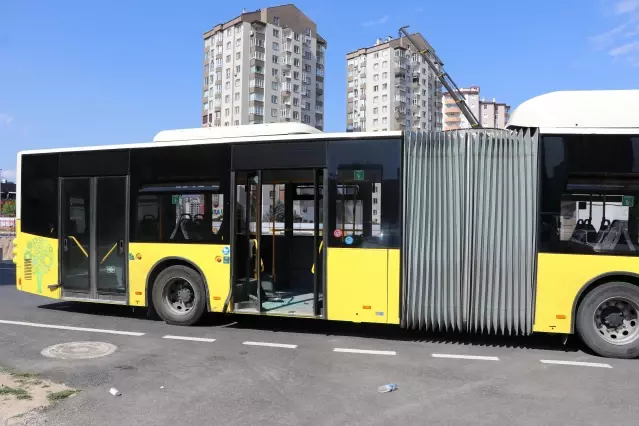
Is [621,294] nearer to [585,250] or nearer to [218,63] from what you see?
[585,250]

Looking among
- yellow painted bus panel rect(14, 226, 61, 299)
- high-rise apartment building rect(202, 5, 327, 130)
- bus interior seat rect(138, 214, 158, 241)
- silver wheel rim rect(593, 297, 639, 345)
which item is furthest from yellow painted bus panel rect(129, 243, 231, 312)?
high-rise apartment building rect(202, 5, 327, 130)

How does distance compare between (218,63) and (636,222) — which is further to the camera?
(218,63)

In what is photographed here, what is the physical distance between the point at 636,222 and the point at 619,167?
73cm

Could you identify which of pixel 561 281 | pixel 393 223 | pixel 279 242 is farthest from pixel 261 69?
pixel 561 281

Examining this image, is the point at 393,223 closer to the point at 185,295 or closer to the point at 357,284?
the point at 357,284

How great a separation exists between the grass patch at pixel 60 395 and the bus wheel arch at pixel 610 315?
6.08m

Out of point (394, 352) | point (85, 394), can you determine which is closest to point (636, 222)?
point (394, 352)

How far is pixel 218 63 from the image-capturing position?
86.1 meters

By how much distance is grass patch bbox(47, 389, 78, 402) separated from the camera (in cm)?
485

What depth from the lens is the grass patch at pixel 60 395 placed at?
4851 mm

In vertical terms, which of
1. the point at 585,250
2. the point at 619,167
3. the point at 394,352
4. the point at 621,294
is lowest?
the point at 394,352

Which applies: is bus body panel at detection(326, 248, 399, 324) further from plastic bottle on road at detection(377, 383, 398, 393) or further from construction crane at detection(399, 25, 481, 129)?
construction crane at detection(399, 25, 481, 129)

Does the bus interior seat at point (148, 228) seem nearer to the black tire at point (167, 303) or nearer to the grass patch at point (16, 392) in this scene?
the black tire at point (167, 303)

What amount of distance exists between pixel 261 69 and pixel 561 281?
268ft
